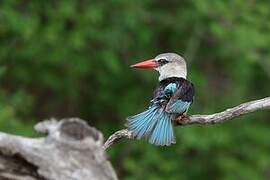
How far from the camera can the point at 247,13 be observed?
850 centimetres

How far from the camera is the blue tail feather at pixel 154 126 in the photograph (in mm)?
4704

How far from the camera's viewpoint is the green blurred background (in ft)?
27.8

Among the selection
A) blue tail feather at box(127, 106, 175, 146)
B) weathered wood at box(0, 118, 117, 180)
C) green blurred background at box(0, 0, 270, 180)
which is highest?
green blurred background at box(0, 0, 270, 180)

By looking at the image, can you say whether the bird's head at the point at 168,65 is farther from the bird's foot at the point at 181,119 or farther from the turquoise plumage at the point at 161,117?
the bird's foot at the point at 181,119

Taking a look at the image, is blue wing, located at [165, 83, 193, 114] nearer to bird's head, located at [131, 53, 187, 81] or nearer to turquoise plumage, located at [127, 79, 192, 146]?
turquoise plumage, located at [127, 79, 192, 146]

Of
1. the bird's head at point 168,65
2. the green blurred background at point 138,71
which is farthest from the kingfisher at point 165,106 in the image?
the green blurred background at point 138,71

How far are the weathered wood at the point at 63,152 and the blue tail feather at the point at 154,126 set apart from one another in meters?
1.73

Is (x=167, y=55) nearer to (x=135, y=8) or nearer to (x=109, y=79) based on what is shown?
(x=135, y=8)

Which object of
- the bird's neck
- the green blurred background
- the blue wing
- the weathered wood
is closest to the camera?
the weathered wood

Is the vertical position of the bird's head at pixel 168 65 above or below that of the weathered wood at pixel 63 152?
above

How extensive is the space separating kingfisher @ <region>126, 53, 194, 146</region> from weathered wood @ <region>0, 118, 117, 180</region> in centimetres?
171

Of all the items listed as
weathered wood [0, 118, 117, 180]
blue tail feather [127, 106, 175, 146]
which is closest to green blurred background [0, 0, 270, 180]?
blue tail feather [127, 106, 175, 146]

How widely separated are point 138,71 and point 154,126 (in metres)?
4.29

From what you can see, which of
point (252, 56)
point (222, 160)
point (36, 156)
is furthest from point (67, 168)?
point (222, 160)
